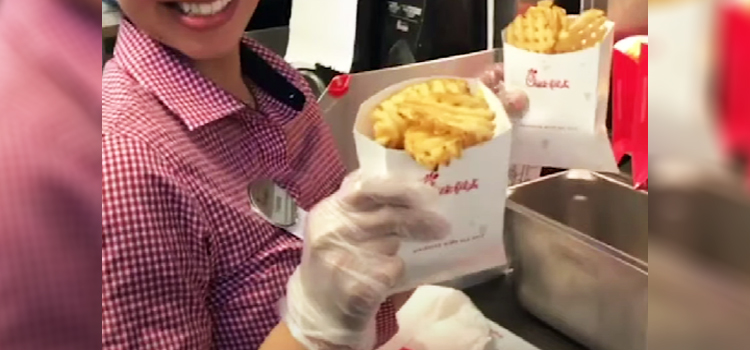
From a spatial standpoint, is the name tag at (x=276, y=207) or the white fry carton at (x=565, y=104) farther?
the white fry carton at (x=565, y=104)

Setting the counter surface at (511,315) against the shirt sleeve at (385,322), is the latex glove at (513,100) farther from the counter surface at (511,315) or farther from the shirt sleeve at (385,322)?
the shirt sleeve at (385,322)

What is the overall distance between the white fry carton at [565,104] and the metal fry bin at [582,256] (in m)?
0.04

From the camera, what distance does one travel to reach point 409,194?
62 cm

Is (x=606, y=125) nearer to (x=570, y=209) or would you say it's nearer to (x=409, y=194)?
(x=570, y=209)

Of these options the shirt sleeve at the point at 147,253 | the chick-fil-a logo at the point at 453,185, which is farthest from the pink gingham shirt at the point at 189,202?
the chick-fil-a logo at the point at 453,185

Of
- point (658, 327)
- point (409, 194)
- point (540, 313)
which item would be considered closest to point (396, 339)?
point (540, 313)

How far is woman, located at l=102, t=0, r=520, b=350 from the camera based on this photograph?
0.60 metres

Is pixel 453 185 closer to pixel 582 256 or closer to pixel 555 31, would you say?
pixel 582 256

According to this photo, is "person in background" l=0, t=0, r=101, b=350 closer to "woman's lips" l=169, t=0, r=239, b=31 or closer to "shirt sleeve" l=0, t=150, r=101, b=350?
"shirt sleeve" l=0, t=150, r=101, b=350

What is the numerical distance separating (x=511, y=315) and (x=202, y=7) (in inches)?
20.7

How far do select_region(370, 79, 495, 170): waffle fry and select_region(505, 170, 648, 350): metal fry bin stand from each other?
6.0 inches

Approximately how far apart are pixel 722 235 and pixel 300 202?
0.68 metres

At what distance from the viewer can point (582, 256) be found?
870mm

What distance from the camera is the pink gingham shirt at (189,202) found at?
59 centimetres
